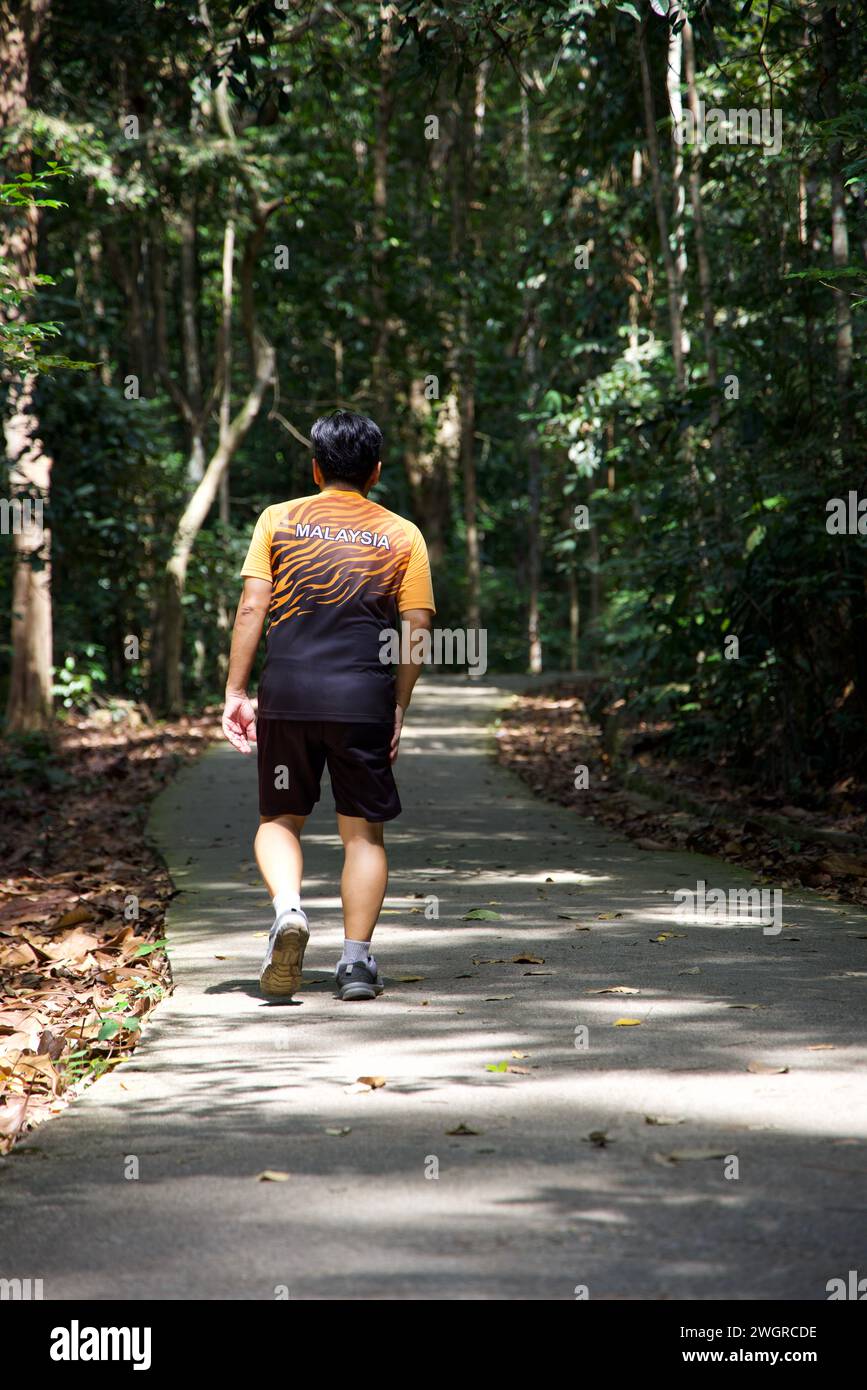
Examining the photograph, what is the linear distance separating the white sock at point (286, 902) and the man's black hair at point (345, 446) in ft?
5.23

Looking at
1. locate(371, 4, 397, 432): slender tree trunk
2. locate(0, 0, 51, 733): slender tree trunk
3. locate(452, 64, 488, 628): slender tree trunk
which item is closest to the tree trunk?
locate(0, 0, 51, 733): slender tree trunk

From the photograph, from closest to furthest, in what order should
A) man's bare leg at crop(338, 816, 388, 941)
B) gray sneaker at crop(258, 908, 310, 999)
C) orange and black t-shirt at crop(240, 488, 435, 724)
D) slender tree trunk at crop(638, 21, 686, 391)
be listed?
gray sneaker at crop(258, 908, 310, 999) → orange and black t-shirt at crop(240, 488, 435, 724) → man's bare leg at crop(338, 816, 388, 941) → slender tree trunk at crop(638, 21, 686, 391)

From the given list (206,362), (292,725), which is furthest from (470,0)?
(206,362)

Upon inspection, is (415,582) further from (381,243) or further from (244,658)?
(381,243)

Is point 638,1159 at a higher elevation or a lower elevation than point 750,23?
lower

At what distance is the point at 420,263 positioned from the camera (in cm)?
2655

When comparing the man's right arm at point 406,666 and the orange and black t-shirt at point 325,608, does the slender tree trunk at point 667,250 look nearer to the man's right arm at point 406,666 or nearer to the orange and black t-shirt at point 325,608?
the man's right arm at point 406,666

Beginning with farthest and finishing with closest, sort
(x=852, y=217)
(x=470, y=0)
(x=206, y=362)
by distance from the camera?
(x=206, y=362) → (x=852, y=217) → (x=470, y=0)

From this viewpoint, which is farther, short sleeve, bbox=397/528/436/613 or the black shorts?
short sleeve, bbox=397/528/436/613

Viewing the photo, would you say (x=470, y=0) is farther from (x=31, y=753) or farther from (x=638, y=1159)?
(x=31, y=753)

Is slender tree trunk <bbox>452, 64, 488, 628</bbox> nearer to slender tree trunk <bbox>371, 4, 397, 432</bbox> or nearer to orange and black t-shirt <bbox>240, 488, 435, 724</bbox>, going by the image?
slender tree trunk <bbox>371, 4, 397, 432</bbox>

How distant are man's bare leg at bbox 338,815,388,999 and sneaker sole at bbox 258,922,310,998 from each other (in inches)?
7.9

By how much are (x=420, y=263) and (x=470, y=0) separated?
17.9 meters

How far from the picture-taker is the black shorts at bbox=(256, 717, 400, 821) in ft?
18.8
